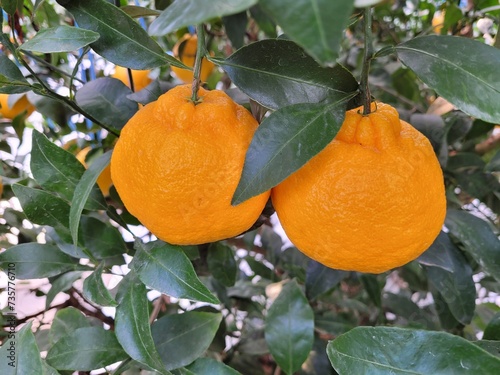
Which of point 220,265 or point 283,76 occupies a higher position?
point 283,76

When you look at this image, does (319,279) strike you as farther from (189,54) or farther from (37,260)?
(189,54)

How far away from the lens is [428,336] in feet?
1.28

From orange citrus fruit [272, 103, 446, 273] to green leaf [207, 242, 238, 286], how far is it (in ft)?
1.05

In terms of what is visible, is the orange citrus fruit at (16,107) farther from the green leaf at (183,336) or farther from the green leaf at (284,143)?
the green leaf at (284,143)

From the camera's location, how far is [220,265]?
0.78m

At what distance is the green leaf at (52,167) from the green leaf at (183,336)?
0.69 ft

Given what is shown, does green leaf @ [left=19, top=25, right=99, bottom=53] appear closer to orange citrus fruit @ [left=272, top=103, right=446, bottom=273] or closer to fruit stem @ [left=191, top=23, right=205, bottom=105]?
fruit stem @ [left=191, top=23, right=205, bottom=105]

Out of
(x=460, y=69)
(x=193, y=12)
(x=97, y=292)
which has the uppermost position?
(x=193, y=12)

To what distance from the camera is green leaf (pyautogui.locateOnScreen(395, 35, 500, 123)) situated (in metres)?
0.39

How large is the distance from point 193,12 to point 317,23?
0.08 metres

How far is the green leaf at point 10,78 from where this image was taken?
535mm

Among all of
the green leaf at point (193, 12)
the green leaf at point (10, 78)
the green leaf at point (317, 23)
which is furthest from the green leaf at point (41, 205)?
the green leaf at point (317, 23)

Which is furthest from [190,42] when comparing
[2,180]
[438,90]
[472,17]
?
[438,90]

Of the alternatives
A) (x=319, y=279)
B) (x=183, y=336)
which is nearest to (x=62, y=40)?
(x=183, y=336)
